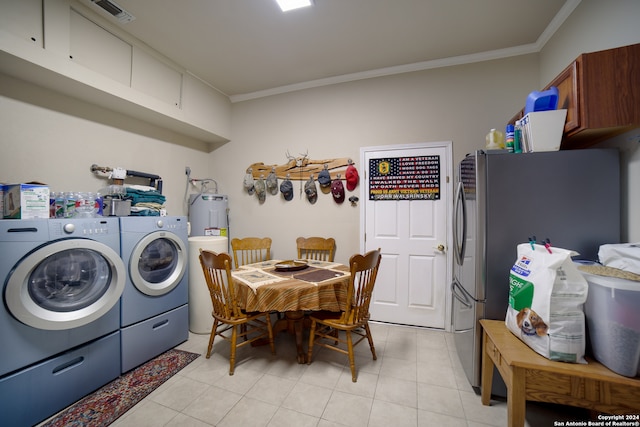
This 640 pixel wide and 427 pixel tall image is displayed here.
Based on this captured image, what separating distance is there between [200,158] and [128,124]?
3.20 feet

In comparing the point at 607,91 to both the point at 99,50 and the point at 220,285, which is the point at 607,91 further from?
the point at 99,50

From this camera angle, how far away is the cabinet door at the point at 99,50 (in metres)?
1.92

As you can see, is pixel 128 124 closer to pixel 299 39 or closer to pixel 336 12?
pixel 299 39

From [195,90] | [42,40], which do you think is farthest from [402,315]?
[42,40]

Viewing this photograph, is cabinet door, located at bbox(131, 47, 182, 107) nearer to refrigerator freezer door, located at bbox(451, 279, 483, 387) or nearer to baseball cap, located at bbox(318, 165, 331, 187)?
baseball cap, located at bbox(318, 165, 331, 187)

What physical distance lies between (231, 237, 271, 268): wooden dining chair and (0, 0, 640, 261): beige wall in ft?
0.69

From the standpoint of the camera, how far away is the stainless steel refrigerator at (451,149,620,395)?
1497mm

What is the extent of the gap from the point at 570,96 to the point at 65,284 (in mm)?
3471

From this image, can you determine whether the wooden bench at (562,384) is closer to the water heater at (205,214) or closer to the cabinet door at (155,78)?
the water heater at (205,214)

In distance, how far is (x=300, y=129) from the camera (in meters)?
3.23

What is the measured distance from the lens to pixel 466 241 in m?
1.83

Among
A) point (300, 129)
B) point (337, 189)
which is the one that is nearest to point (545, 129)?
point (337, 189)

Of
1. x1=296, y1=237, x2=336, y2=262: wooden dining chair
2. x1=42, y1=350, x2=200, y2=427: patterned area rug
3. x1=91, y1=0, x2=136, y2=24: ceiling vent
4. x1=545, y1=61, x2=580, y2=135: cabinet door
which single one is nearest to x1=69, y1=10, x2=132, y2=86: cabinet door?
x1=91, y1=0, x2=136, y2=24: ceiling vent

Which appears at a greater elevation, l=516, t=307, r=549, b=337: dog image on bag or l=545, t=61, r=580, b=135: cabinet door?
l=545, t=61, r=580, b=135: cabinet door
